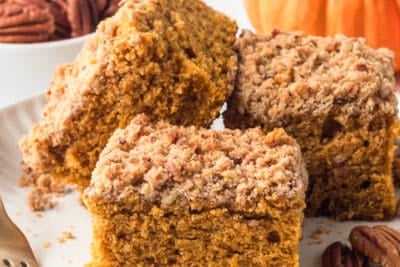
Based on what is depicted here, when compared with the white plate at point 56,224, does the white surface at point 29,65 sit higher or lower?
higher

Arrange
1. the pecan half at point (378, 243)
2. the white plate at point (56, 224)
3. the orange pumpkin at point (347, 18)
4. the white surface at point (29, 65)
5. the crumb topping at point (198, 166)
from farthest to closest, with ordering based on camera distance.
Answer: the white surface at point (29, 65)
the orange pumpkin at point (347, 18)
the white plate at point (56, 224)
the pecan half at point (378, 243)
the crumb topping at point (198, 166)

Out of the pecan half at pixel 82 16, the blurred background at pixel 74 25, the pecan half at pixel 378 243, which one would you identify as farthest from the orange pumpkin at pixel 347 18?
the pecan half at pixel 378 243

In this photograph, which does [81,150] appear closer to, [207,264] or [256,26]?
[207,264]

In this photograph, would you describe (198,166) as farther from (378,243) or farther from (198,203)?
(378,243)

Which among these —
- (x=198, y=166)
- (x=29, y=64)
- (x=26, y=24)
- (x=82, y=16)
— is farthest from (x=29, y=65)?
(x=198, y=166)

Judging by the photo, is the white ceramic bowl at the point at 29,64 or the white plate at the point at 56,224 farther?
the white ceramic bowl at the point at 29,64

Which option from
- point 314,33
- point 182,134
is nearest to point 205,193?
point 182,134

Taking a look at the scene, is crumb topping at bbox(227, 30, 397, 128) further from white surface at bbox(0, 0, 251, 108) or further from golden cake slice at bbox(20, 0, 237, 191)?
white surface at bbox(0, 0, 251, 108)

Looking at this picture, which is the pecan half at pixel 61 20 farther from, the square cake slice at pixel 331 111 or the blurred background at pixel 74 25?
the square cake slice at pixel 331 111

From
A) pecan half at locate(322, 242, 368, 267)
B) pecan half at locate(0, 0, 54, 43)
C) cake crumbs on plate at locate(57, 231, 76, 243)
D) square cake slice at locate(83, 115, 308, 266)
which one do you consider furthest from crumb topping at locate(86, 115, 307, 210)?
pecan half at locate(0, 0, 54, 43)
